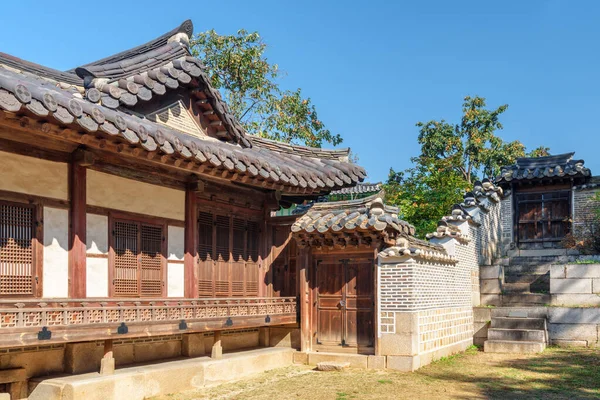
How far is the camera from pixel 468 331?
15.8 meters

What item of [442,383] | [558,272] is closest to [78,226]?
[442,383]

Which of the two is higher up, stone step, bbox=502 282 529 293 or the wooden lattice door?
the wooden lattice door

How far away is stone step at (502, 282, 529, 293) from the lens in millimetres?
17359

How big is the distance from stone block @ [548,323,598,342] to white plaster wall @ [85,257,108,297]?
10.9 metres

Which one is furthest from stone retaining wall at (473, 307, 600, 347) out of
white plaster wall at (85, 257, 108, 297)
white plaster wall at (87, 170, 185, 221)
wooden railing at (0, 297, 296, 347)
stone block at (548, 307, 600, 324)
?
white plaster wall at (85, 257, 108, 297)

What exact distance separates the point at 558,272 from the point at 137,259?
35.3 ft

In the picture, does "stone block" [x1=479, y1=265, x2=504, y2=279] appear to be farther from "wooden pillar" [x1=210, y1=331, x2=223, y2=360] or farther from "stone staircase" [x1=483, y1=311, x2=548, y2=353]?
"wooden pillar" [x1=210, y1=331, x2=223, y2=360]

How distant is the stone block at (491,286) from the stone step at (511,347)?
98.4 inches

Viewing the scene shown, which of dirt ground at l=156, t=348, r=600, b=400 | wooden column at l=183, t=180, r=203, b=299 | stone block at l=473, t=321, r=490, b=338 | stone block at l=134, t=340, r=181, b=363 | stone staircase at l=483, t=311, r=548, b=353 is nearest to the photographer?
dirt ground at l=156, t=348, r=600, b=400

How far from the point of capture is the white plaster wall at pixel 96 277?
31.0 ft

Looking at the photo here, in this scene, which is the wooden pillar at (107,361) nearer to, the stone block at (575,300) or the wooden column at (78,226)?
the wooden column at (78,226)

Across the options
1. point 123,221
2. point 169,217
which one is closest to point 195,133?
point 169,217

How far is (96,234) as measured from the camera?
381 inches

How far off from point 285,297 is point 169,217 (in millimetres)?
3375
